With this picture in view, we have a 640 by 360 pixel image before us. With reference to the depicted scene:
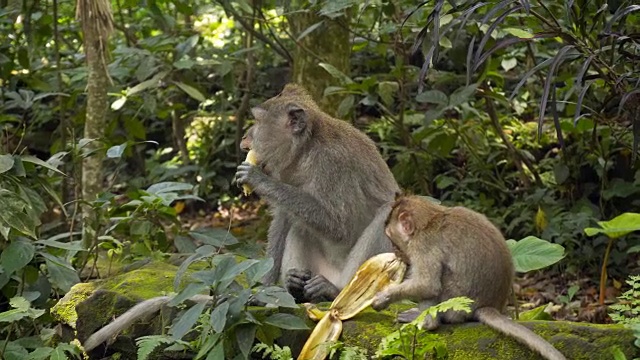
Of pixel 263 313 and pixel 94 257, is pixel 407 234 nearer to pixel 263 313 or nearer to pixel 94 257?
pixel 263 313

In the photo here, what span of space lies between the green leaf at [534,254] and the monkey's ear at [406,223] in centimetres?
98

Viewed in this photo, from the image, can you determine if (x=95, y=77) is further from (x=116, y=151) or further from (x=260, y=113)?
(x=260, y=113)

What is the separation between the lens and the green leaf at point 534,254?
203 inches

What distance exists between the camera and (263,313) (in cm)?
454

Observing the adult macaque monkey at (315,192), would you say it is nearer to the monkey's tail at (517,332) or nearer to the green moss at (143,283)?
the green moss at (143,283)

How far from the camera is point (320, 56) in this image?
8.16 m

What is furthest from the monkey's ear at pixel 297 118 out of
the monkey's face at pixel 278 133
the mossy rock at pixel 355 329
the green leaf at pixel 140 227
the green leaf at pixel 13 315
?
the green leaf at pixel 13 315

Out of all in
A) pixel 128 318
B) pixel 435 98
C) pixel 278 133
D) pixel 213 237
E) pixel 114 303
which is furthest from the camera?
pixel 435 98

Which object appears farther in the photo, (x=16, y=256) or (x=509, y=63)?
(x=509, y=63)

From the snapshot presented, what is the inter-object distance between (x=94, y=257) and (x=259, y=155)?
1754 millimetres

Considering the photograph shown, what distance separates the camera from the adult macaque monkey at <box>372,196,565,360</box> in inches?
164

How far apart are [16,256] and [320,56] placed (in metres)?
3.64

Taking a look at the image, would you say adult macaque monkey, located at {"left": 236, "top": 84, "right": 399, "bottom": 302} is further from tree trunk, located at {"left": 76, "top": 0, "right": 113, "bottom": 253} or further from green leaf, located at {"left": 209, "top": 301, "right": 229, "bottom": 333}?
tree trunk, located at {"left": 76, "top": 0, "right": 113, "bottom": 253}

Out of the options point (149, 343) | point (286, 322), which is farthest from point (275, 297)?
point (149, 343)
